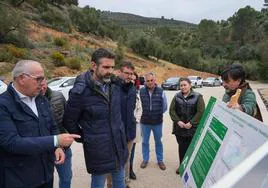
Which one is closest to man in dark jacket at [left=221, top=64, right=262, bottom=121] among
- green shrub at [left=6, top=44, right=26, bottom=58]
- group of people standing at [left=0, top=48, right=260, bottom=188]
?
group of people standing at [left=0, top=48, right=260, bottom=188]

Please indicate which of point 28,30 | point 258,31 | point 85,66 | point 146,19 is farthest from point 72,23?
point 146,19

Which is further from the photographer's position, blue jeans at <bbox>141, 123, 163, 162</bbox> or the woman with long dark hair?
blue jeans at <bbox>141, 123, 163, 162</bbox>

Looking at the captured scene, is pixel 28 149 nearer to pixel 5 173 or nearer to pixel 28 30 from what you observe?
pixel 5 173

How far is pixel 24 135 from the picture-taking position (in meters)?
2.76

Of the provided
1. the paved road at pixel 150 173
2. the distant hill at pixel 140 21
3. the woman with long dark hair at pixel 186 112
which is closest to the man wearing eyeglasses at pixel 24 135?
the paved road at pixel 150 173

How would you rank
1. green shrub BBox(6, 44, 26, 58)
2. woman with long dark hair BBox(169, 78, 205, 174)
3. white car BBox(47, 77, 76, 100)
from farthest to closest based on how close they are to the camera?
green shrub BBox(6, 44, 26, 58)
white car BBox(47, 77, 76, 100)
woman with long dark hair BBox(169, 78, 205, 174)

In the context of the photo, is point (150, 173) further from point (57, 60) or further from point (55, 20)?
point (55, 20)

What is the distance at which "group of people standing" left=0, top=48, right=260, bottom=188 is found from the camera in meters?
2.72

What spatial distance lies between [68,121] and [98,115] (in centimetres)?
36

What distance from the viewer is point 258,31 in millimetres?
86062

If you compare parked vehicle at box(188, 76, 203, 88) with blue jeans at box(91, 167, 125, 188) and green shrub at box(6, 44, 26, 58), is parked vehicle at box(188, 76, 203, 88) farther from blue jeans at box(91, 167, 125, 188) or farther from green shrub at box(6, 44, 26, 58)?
blue jeans at box(91, 167, 125, 188)

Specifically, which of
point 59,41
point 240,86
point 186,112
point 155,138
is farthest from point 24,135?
point 59,41

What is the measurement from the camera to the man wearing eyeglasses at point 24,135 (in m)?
2.65

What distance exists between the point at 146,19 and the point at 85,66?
356 feet
